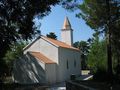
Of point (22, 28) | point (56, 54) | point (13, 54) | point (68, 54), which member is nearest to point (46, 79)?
point (56, 54)

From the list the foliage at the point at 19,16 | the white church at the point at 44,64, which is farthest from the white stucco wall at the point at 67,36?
the foliage at the point at 19,16

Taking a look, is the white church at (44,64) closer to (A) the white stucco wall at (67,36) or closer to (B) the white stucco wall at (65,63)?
(B) the white stucco wall at (65,63)

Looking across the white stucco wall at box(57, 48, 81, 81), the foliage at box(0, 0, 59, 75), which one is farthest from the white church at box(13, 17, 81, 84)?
the foliage at box(0, 0, 59, 75)

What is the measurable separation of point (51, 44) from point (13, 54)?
11.0 meters

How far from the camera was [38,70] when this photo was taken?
1623 inches

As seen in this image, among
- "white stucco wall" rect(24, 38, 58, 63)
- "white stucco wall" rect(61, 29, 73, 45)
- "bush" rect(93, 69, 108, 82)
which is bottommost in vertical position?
"bush" rect(93, 69, 108, 82)

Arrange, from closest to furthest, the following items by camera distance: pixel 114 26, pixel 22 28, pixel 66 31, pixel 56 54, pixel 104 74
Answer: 1. pixel 22 28
2. pixel 114 26
3. pixel 104 74
4. pixel 56 54
5. pixel 66 31

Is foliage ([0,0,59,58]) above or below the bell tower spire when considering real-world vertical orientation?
below

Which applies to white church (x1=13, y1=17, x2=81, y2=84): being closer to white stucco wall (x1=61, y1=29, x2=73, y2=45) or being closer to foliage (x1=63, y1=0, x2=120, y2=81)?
white stucco wall (x1=61, y1=29, x2=73, y2=45)

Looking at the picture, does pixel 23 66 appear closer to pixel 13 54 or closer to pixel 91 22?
pixel 13 54

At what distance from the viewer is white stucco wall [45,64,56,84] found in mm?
41312

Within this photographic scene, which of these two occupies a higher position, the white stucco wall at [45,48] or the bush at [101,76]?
the white stucco wall at [45,48]

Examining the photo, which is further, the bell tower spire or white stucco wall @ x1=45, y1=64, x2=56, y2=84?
the bell tower spire

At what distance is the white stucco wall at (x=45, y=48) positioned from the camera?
45875 millimetres
